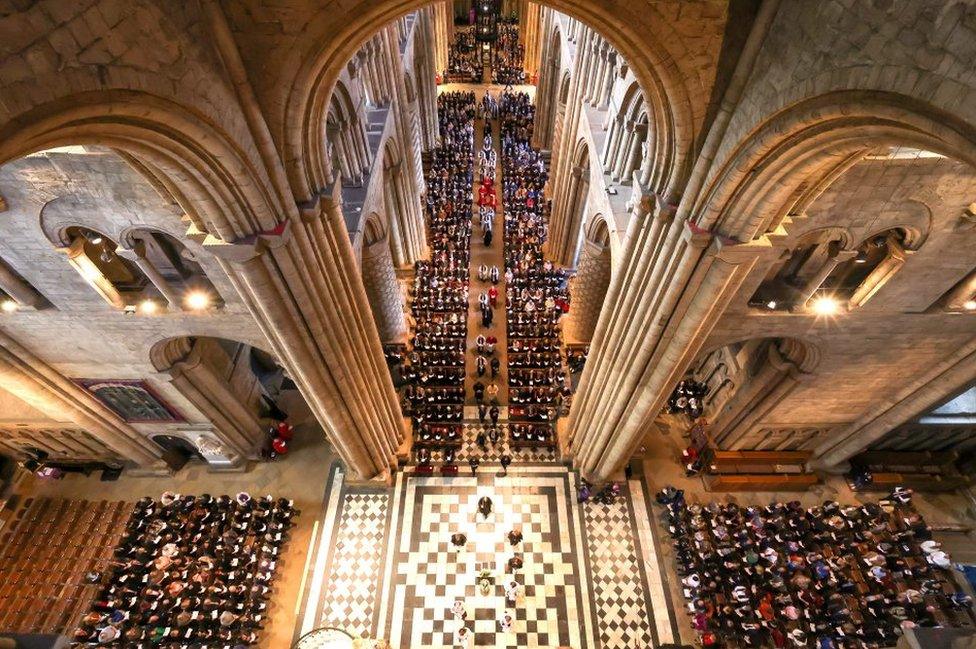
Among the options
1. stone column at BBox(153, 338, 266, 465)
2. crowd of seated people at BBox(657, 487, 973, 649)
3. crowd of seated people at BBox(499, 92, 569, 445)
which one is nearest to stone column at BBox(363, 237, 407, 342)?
crowd of seated people at BBox(499, 92, 569, 445)

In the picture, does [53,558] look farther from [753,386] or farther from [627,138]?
[753,386]

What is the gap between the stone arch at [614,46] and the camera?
6.73 meters

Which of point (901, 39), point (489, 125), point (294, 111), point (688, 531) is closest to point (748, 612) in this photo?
point (688, 531)

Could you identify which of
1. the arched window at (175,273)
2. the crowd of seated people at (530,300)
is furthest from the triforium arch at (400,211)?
the arched window at (175,273)

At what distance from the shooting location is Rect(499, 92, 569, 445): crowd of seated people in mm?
16672

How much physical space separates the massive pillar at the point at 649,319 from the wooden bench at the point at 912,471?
8293 mm

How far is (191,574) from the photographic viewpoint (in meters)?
13.1

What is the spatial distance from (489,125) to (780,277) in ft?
80.7

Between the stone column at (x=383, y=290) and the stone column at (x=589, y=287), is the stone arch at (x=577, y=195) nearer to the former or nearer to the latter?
the stone column at (x=589, y=287)

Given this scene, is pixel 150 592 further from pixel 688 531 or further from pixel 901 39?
pixel 901 39

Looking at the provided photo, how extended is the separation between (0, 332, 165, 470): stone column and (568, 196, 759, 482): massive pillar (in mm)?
13346

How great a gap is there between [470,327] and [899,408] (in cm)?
1362

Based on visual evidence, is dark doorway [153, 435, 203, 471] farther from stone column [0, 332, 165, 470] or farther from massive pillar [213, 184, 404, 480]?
massive pillar [213, 184, 404, 480]

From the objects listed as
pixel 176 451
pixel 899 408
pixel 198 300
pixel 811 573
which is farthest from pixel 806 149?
pixel 176 451
